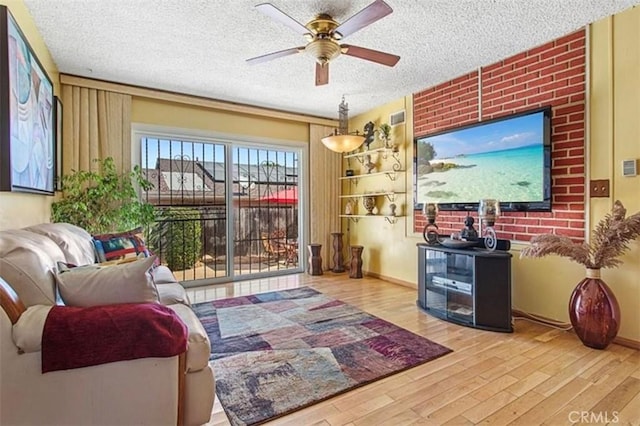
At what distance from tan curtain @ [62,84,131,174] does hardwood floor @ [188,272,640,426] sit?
10.2 ft

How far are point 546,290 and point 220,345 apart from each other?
2865 millimetres

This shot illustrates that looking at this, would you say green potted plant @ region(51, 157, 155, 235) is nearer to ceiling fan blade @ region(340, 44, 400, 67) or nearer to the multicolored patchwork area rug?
the multicolored patchwork area rug

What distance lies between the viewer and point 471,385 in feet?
6.34

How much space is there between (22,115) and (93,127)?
1763 millimetres

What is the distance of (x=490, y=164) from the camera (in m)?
3.23

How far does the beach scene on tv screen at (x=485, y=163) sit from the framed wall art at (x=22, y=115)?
367 centimetres

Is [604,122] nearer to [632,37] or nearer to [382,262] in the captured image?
[632,37]

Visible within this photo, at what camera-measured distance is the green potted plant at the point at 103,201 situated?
3.20 meters

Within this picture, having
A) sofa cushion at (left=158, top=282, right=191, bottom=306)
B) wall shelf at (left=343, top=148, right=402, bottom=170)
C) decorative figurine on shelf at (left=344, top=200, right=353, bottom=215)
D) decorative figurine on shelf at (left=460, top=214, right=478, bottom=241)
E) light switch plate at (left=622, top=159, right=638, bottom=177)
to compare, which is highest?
wall shelf at (left=343, top=148, right=402, bottom=170)

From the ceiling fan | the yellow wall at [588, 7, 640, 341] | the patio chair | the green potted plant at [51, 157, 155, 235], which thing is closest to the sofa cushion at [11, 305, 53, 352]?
the ceiling fan

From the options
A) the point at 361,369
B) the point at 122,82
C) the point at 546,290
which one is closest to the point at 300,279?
the point at 361,369

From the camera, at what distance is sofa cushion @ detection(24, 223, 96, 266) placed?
1.92 meters

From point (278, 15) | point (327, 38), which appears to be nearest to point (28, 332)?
point (278, 15)

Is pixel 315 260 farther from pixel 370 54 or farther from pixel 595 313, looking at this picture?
pixel 595 313
